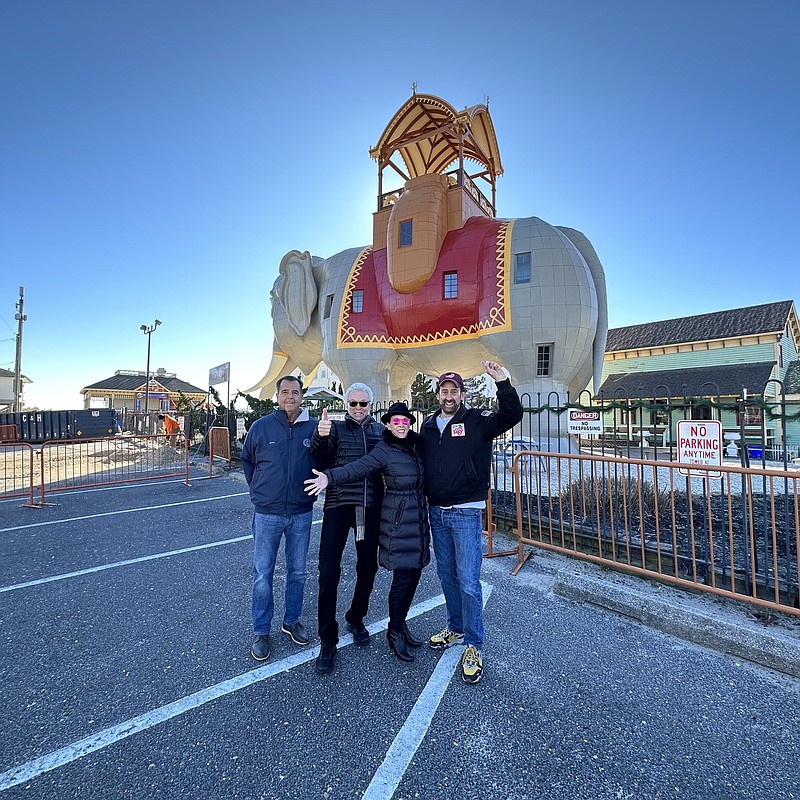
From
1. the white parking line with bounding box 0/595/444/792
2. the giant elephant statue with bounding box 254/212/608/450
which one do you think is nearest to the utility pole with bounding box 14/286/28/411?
the giant elephant statue with bounding box 254/212/608/450

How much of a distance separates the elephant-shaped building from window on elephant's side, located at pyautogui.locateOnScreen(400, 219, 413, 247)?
0.11 feet

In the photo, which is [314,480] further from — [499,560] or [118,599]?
[499,560]

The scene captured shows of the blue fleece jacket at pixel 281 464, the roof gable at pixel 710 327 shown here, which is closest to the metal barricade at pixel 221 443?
the blue fleece jacket at pixel 281 464

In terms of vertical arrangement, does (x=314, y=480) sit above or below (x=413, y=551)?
above

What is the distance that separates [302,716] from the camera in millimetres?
2242

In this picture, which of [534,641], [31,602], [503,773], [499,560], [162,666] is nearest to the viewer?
[503,773]

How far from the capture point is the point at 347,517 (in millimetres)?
2842

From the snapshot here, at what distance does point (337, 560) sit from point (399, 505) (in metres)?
0.57

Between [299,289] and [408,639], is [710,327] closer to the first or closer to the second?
[299,289]

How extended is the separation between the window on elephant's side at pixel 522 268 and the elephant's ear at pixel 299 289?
20.6 ft

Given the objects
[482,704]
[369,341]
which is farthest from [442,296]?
[482,704]

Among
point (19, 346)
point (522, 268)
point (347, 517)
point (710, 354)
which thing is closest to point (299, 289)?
point (522, 268)

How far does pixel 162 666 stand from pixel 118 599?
137 centimetres

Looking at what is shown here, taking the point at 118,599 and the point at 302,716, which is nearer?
the point at 302,716
